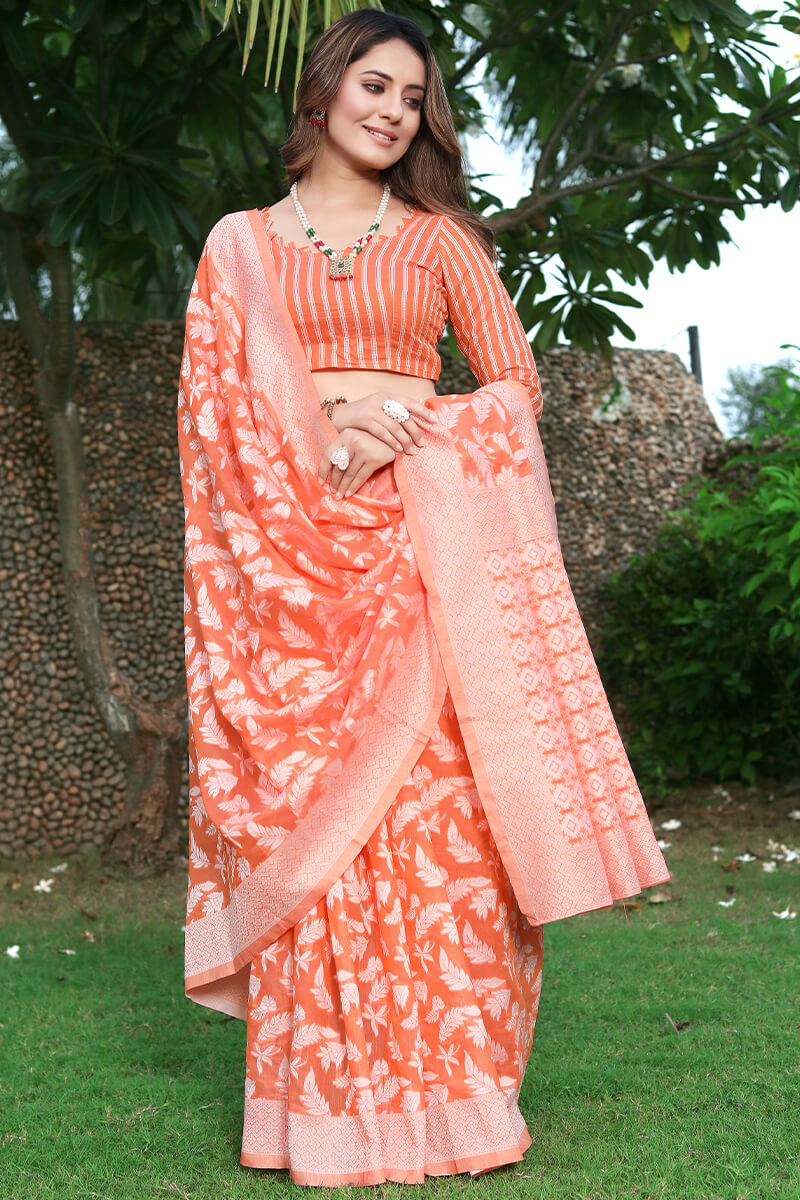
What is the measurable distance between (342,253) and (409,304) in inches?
5.7

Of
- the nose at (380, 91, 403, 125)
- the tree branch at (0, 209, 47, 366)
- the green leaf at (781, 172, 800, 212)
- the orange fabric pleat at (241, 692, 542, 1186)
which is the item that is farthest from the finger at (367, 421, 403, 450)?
the tree branch at (0, 209, 47, 366)

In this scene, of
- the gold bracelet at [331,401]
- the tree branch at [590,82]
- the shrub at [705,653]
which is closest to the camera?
the gold bracelet at [331,401]

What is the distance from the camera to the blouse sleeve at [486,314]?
2043 millimetres

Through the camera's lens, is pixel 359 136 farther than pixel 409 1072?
Yes

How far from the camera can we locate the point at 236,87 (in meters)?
4.52

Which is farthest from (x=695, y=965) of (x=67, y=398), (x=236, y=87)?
(x=236, y=87)

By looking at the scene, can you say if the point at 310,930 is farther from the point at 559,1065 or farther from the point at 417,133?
the point at 417,133

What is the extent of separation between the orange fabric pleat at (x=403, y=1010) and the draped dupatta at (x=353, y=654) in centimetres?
6

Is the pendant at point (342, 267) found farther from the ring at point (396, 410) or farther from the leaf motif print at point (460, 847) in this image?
the leaf motif print at point (460, 847)

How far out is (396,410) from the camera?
1.90 m

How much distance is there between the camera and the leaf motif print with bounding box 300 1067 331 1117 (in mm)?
1775

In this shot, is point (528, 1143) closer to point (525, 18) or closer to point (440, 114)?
point (440, 114)

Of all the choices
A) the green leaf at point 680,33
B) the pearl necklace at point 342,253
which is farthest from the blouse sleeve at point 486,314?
the green leaf at point 680,33

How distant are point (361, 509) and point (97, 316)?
747 cm
